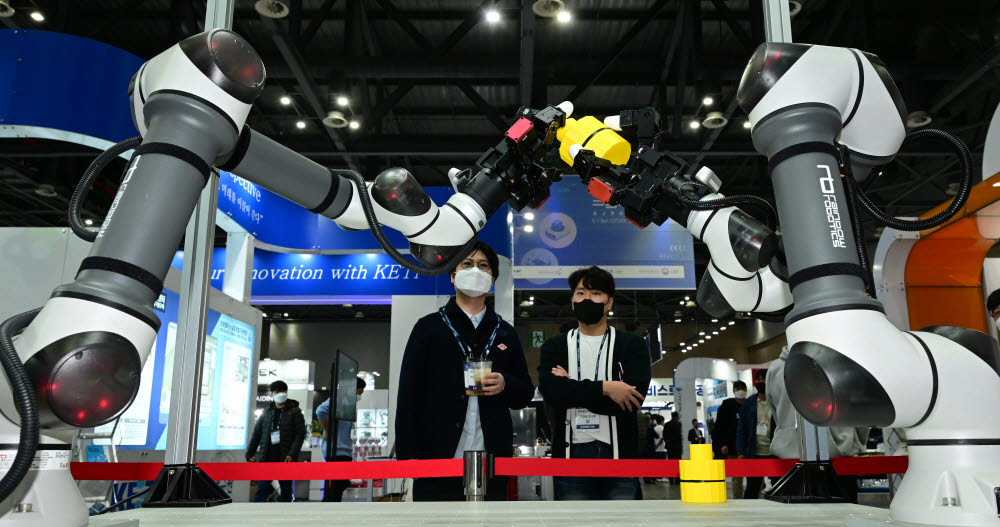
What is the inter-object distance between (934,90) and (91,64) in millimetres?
9682

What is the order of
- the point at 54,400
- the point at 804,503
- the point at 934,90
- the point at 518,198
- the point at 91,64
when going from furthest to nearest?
1. the point at 934,90
2. the point at 91,64
3. the point at 804,503
4. the point at 518,198
5. the point at 54,400

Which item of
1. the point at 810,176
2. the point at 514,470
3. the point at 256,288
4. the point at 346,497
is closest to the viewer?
the point at 810,176

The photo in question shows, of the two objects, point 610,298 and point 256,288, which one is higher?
point 256,288

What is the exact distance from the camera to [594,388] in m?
2.41

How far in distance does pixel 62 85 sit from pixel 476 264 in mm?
3552

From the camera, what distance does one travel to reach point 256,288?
6988 millimetres

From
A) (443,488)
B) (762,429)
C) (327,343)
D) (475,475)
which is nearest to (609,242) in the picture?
(762,429)

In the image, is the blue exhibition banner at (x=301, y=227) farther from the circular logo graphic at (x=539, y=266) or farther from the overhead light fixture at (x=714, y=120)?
the overhead light fixture at (x=714, y=120)

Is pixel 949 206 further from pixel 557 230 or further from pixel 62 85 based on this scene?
pixel 557 230

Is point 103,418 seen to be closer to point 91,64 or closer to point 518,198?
point 518,198

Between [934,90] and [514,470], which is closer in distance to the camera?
[514,470]

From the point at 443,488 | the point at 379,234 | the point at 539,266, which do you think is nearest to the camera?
the point at 379,234

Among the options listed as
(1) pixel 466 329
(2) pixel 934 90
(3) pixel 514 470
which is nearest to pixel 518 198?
(3) pixel 514 470

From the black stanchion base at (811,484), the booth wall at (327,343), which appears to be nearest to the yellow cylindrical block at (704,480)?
the black stanchion base at (811,484)
